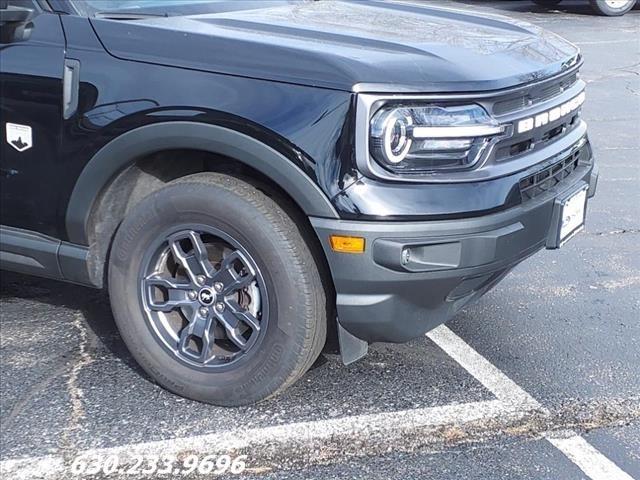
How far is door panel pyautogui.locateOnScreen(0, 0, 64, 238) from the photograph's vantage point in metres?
3.17

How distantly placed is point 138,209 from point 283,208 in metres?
0.58

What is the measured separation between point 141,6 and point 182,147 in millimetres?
887

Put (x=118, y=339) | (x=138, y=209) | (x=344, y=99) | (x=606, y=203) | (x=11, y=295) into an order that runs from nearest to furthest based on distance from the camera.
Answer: (x=344, y=99) → (x=138, y=209) → (x=118, y=339) → (x=11, y=295) → (x=606, y=203)

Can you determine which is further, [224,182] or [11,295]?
[11,295]

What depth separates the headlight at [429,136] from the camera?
269 cm

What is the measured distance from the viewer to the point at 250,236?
2910 mm

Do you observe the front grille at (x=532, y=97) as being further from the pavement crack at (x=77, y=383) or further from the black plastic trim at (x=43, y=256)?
the pavement crack at (x=77, y=383)

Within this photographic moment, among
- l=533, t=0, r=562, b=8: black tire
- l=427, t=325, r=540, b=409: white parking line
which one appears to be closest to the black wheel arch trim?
l=427, t=325, r=540, b=409: white parking line

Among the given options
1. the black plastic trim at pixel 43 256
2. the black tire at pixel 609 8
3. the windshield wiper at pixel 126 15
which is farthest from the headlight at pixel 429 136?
the black tire at pixel 609 8

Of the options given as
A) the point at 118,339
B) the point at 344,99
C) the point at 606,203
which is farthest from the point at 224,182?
the point at 606,203

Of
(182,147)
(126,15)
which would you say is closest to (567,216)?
(182,147)

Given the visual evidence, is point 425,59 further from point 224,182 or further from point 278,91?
point 224,182

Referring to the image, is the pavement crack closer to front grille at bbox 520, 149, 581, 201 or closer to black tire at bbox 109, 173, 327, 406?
black tire at bbox 109, 173, 327, 406

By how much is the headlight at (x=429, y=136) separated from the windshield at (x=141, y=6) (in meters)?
1.29
